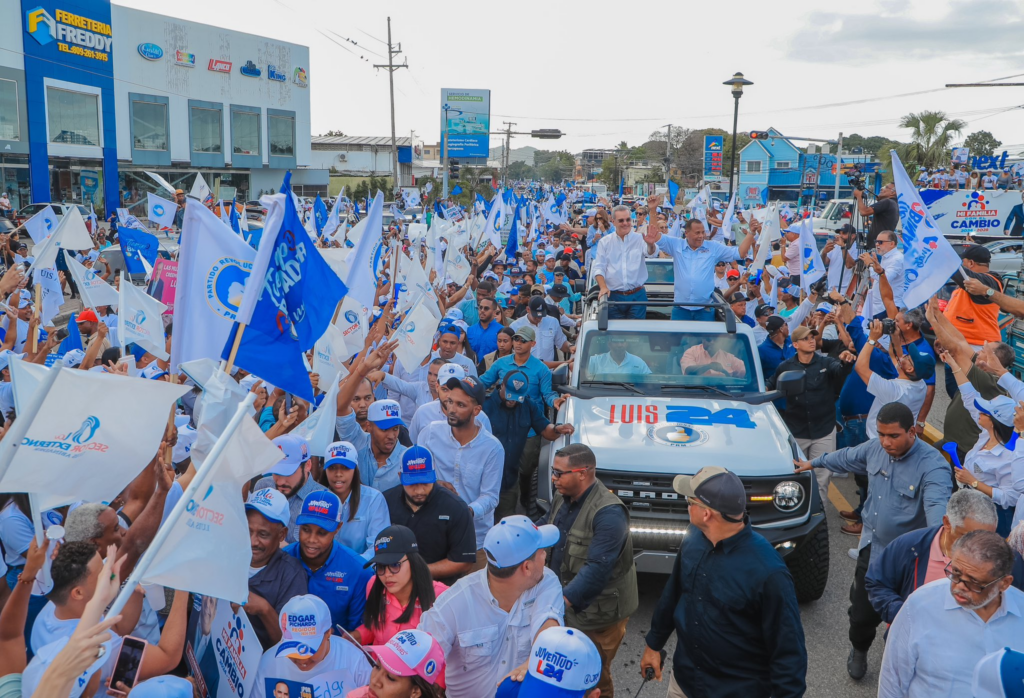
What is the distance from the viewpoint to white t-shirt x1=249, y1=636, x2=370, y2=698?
3.33 metres

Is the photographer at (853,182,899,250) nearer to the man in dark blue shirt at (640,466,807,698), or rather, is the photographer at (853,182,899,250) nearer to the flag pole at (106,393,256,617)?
the man in dark blue shirt at (640,466,807,698)

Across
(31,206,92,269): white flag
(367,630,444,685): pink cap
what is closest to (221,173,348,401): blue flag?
(367,630,444,685): pink cap

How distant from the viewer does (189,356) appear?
4273 mm

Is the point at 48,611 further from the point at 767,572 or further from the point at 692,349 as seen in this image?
the point at 692,349

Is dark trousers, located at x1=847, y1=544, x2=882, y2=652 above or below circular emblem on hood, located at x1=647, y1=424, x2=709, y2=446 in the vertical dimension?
below

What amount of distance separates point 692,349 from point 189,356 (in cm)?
408

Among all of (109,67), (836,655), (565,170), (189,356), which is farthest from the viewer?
(565,170)

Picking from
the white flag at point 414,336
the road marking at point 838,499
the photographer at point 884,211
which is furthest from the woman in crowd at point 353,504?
the photographer at point 884,211

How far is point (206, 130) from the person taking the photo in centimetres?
5031

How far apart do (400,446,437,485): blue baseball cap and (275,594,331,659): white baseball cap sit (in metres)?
1.46

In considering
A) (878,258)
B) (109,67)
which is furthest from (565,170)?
(878,258)

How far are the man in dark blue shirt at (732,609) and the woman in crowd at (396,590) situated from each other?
3.74 ft

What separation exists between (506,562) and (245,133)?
177 feet

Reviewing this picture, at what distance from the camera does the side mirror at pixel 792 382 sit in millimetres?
6043
